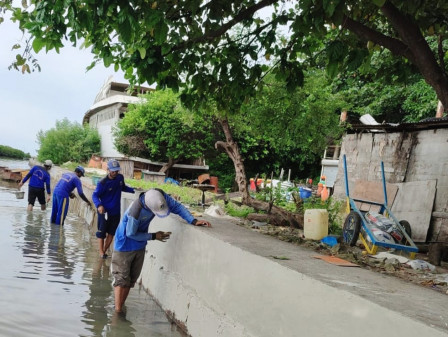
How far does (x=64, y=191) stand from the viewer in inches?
450

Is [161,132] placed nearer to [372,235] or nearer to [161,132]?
[161,132]

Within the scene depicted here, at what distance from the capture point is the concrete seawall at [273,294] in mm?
2549

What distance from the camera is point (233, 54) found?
6.39 m

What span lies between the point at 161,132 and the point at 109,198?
17480mm

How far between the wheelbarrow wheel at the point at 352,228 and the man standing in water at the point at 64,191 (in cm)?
676

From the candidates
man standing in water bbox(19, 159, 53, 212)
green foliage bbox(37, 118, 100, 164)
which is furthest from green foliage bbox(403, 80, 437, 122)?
green foliage bbox(37, 118, 100, 164)

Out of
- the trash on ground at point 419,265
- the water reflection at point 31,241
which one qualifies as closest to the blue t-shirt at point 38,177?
the water reflection at point 31,241

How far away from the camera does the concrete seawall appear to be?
255cm

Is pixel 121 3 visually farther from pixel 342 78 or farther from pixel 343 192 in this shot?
pixel 342 78

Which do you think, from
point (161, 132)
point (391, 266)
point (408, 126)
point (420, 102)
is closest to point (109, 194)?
point (391, 266)

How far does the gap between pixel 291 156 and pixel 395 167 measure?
20835mm

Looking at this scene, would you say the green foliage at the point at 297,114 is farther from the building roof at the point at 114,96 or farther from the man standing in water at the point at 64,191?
the building roof at the point at 114,96

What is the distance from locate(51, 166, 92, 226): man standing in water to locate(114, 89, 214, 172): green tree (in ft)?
44.2

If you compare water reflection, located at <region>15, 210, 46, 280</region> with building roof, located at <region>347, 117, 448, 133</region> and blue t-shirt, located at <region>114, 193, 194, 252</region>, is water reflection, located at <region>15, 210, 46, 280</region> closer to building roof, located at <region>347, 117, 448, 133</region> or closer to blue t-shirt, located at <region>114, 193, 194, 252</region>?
blue t-shirt, located at <region>114, 193, 194, 252</region>
